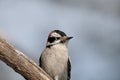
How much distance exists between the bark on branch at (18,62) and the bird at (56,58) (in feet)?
2.72

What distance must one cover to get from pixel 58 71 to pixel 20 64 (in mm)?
1102

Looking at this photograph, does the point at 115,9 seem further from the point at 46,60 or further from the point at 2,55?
the point at 2,55

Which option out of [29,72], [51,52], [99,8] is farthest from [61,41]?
[99,8]

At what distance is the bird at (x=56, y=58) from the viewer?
20.7 feet

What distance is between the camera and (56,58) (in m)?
6.32

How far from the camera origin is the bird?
20.7 ft

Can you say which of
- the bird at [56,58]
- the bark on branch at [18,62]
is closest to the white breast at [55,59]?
the bird at [56,58]

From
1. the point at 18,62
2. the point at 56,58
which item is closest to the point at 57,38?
the point at 56,58

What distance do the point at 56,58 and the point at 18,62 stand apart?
3.42 ft

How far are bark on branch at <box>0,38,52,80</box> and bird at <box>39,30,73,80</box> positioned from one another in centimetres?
→ 83

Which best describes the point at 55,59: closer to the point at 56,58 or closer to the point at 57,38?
the point at 56,58

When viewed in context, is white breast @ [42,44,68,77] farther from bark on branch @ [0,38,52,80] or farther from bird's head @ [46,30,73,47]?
bark on branch @ [0,38,52,80]

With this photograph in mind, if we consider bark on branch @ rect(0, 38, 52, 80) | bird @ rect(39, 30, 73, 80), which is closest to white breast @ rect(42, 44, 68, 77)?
bird @ rect(39, 30, 73, 80)

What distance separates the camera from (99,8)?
28.2 ft
